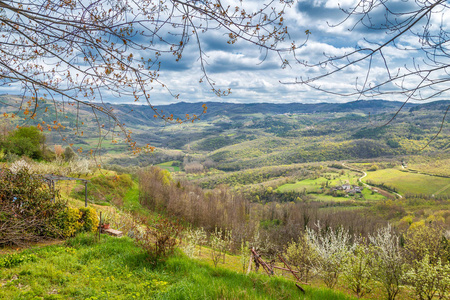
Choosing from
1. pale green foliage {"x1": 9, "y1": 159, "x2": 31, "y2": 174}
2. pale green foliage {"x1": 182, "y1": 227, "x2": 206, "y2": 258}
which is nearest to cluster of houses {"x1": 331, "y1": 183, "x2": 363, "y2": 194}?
pale green foliage {"x1": 182, "y1": 227, "x2": 206, "y2": 258}

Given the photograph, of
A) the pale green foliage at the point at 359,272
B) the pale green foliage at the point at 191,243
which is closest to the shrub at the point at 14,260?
the pale green foliage at the point at 191,243

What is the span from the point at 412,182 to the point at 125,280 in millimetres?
118117

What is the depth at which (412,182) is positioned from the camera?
9625 cm

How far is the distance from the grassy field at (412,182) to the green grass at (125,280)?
105 m

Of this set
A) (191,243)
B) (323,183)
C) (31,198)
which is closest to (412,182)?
(323,183)

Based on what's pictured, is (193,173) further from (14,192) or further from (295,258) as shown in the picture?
(14,192)

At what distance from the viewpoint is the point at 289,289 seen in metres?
5.08

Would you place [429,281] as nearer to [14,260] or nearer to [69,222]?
[14,260]

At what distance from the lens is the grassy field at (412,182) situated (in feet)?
289

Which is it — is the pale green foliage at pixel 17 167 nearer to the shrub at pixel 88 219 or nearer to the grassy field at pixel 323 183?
the shrub at pixel 88 219

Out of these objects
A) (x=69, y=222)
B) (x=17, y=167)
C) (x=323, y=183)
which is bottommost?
(x=323, y=183)

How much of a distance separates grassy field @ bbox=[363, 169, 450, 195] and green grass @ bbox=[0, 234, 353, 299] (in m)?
105

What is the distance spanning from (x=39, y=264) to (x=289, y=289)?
6.15 metres

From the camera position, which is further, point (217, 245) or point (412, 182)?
point (412, 182)
